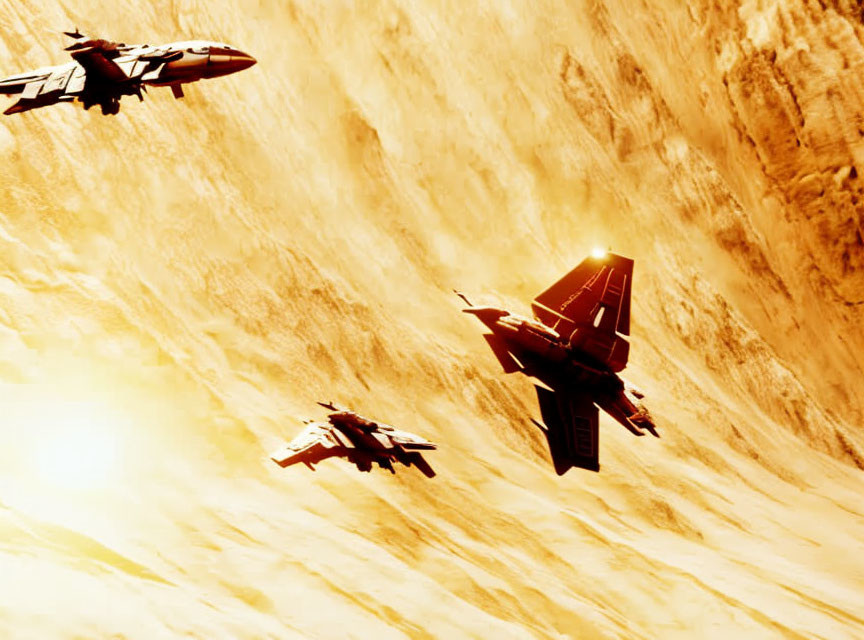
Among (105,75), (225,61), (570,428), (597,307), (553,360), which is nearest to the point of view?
(105,75)

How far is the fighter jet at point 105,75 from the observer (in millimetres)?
17666

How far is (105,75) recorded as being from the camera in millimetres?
17719

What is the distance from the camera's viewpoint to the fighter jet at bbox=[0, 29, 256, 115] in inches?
695

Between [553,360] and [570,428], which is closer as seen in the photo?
[570,428]

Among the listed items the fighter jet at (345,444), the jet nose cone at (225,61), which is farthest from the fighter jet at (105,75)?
the fighter jet at (345,444)

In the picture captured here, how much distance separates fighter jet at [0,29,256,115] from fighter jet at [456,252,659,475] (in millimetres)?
8560

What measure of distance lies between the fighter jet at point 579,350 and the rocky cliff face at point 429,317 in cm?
360

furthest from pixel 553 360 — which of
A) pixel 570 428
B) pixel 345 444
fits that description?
pixel 345 444

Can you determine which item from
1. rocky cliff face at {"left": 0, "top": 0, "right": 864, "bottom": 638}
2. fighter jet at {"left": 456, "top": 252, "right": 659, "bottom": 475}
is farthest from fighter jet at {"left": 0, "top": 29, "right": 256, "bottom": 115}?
fighter jet at {"left": 456, "top": 252, "right": 659, "bottom": 475}

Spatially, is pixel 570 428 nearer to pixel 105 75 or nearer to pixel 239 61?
pixel 239 61

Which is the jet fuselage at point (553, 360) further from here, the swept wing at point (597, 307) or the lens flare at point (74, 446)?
the lens flare at point (74, 446)

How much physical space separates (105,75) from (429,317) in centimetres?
1342

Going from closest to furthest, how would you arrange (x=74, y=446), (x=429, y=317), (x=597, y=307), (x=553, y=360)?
(x=74, y=446), (x=553, y=360), (x=597, y=307), (x=429, y=317)

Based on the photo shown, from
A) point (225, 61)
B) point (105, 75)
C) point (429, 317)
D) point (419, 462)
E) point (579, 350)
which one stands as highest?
point (429, 317)
